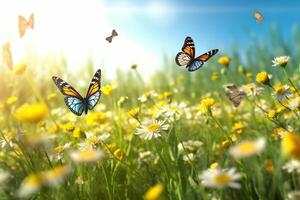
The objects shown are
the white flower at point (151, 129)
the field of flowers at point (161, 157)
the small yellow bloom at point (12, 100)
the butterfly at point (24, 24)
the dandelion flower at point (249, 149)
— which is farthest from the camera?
the small yellow bloom at point (12, 100)

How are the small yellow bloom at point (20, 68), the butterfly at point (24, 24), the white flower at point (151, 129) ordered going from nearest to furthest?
the white flower at point (151, 129) → the butterfly at point (24, 24) → the small yellow bloom at point (20, 68)

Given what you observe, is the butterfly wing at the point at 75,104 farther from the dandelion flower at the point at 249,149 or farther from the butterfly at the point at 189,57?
the dandelion flower at the point at 249,149

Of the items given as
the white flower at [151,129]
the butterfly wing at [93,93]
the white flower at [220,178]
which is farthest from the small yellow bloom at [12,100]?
the white flower at [220,178]

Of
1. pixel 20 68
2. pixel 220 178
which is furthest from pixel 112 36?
pixel 220 178

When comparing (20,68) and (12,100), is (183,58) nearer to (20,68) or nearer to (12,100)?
(20,68)

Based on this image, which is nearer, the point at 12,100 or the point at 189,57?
the point at 189,57

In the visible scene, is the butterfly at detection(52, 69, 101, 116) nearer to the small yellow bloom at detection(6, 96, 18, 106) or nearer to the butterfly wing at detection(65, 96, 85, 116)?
the butterfly wing at detection(65, 96, 85, 116)

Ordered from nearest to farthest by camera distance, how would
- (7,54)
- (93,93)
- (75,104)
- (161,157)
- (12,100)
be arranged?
(161,157), (7,54), (93,93), (75,104), (12,100)
